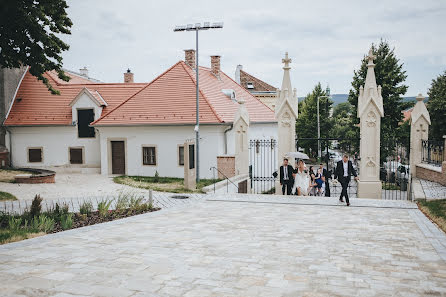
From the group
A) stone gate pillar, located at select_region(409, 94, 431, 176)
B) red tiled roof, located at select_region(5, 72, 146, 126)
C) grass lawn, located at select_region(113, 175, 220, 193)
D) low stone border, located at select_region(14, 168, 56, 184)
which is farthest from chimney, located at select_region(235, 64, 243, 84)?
stone gate pillar, located at select_region(409, 94, 431, 176)

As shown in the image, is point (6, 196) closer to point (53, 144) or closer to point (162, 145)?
point (162, 145)

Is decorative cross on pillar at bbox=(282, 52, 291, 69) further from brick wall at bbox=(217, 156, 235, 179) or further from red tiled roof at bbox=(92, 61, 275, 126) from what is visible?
red tiled roof at bbox=(92, 61, 275, 126)

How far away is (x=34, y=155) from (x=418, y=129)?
85.0ft

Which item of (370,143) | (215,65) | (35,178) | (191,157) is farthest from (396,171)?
(215,65)

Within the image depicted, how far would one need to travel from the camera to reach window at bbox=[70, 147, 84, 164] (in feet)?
98.4

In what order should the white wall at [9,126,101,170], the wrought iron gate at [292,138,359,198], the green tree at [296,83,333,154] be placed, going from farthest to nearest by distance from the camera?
1. the green tree at [296,83,333,154]
2. the white wall at [9,126,101,170]
3. the wrought iron gate at [292,138,359,198]

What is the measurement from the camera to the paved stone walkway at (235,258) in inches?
244

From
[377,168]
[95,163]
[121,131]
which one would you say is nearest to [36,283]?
[377,168]

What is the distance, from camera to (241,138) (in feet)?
66.4

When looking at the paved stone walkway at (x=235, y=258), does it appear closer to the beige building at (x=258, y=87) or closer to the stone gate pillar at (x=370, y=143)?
the stone gate pillar at (x=370, y=143)

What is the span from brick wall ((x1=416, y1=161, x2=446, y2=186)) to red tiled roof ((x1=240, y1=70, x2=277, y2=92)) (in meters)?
37.6

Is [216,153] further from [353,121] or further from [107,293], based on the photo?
[107,293]

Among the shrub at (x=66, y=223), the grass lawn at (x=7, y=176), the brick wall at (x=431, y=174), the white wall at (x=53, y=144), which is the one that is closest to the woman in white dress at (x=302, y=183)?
the brick wall at (x=431, y=174)

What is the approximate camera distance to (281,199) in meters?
15.4
